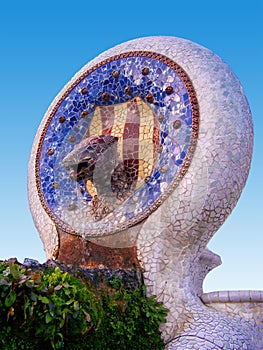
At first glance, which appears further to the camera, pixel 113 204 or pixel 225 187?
pixel 113 204

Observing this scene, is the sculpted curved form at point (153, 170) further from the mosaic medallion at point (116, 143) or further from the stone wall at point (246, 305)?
the stone wall at point (246, 305)

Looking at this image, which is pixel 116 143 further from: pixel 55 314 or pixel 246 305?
pixel 55 314

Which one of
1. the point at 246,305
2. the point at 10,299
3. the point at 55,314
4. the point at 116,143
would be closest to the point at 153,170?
the point at 116,143

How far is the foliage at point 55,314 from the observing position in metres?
6.44

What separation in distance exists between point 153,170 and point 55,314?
4362 millimetres

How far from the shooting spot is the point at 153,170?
34.3ft

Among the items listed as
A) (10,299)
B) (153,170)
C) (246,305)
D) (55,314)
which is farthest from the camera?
(153,170)

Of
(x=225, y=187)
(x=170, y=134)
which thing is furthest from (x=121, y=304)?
(x=170, y=134)

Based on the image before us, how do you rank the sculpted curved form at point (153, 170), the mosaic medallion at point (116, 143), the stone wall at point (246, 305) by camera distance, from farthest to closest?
the mosaic medallion at point (116, 143) < the sculpted curved form at point (153, 170) < the stone wall at point (246, 305)

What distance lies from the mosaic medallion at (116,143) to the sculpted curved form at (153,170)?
0.02 m

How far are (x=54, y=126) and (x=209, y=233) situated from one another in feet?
13.5

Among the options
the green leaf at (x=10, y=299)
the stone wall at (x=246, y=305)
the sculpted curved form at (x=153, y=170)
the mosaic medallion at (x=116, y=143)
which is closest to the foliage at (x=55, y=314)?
the green leaf at (x=10, y=299)

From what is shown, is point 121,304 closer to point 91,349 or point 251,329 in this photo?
point 91,349

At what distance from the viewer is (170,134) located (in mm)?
10406
